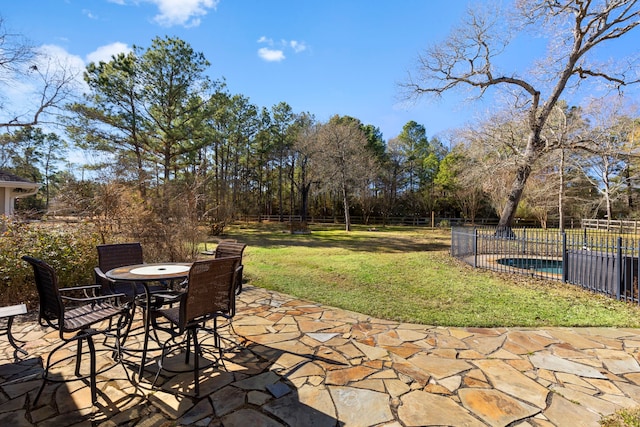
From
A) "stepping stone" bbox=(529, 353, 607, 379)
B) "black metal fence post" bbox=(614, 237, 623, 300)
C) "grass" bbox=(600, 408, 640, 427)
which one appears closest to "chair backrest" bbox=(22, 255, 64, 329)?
"grass" bbox=(600, 408, 640, 427)

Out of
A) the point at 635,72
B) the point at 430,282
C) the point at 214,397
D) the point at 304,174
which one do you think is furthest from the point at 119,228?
the point at 304,174

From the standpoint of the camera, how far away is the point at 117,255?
3596 mm

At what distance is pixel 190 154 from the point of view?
62.0 feet

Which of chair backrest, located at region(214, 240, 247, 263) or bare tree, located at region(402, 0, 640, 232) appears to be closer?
A: chair backrest, located at region(214, 240, 247, 263)

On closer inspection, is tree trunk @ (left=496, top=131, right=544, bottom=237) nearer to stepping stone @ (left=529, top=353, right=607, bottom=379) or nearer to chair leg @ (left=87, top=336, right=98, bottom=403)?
stepping stone @ (left=529, top=353, right=607, bottom=379)

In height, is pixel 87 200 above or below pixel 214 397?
above

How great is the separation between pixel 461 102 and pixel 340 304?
11.6 m

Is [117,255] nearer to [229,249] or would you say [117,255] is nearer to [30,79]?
[229,249]

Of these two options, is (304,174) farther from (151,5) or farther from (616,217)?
(616,217)

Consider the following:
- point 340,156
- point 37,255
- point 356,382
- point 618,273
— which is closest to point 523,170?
point 618,273

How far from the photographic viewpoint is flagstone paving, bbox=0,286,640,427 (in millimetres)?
2082

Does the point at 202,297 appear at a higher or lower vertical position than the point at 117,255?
lower

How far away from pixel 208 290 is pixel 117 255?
6.12 feet

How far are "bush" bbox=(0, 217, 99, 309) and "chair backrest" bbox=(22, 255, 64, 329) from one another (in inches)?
113
